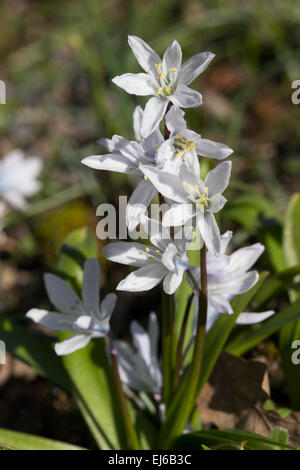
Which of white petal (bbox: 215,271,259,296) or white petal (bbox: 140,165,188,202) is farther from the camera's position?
white petal (bbox: 215,271,259,296)

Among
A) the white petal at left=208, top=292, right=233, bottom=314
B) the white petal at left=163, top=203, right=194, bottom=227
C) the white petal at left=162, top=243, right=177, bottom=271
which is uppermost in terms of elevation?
the white petal at left=163, top=203, right=194, bottom=227

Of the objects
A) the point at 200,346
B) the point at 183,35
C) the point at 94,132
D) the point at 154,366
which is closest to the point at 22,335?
the point at 154,366

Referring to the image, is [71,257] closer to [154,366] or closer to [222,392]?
[154,366]

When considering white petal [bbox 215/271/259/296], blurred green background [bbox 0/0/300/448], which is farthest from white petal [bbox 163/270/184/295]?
blurred green background [bbox 0/0/300/448]

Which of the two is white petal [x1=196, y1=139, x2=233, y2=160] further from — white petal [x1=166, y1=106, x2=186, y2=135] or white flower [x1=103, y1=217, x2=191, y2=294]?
white flower [x1=103, y1=217, x2=191, y2=294]

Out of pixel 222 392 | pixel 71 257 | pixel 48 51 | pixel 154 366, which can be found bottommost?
pixel 222 392

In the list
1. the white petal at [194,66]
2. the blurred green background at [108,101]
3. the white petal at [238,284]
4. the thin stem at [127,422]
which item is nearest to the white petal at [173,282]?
the white petal at [238,284]
